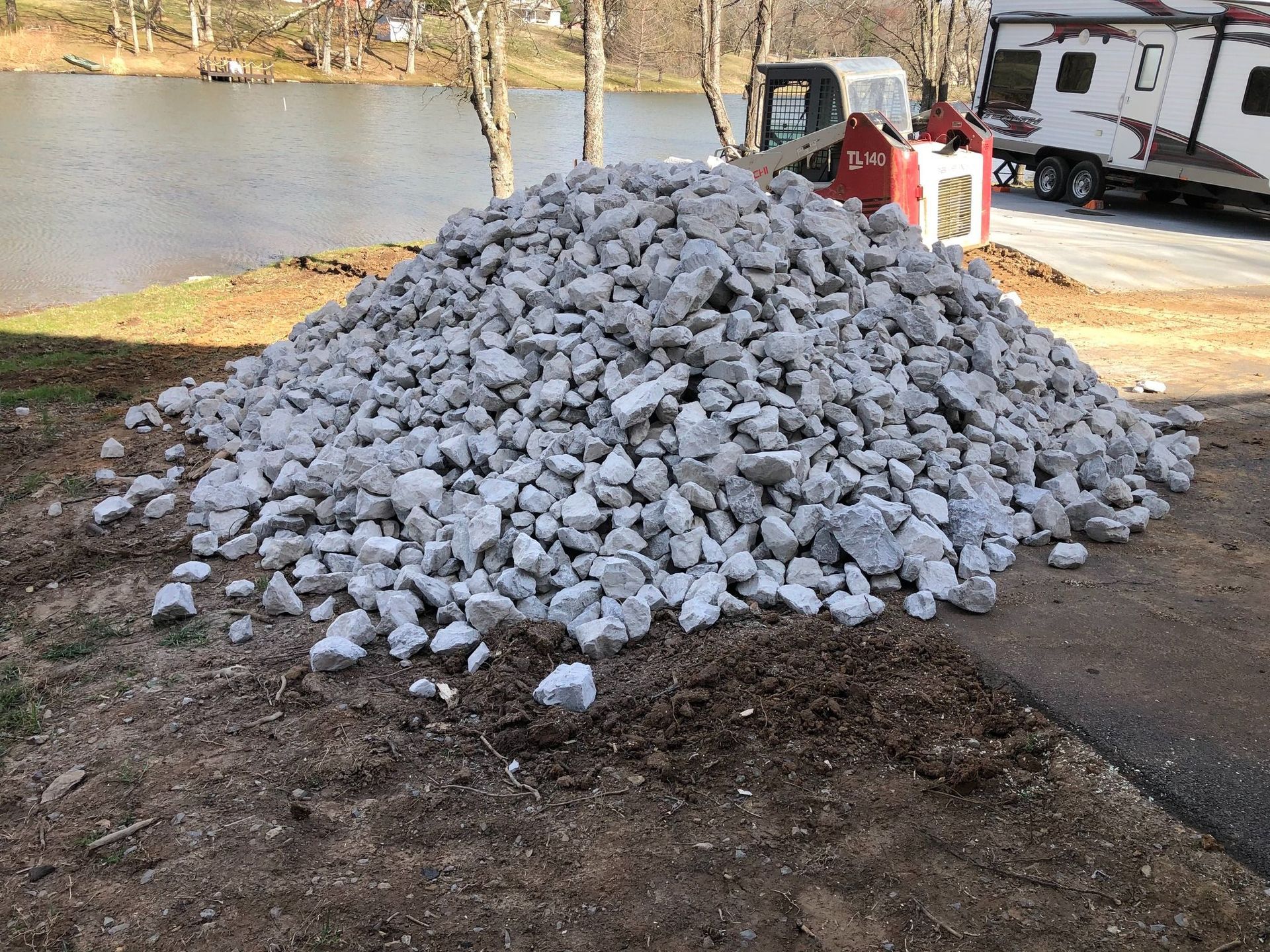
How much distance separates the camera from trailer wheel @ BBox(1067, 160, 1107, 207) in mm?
18719

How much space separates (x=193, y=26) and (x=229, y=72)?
7346 mm

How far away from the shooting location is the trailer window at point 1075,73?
18016mm

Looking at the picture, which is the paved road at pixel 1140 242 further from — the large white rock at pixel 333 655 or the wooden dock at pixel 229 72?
the wooden dock at pixel 229 72

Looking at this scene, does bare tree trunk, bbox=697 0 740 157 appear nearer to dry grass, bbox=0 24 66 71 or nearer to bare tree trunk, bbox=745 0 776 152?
bare tree trunk, bbox=745 0 776 152

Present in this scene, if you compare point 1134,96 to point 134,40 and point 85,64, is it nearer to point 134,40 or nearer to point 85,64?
point 85,64

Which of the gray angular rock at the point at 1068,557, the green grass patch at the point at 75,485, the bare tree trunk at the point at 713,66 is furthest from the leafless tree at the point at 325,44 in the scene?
the gray angular rock at the point at 1068,557

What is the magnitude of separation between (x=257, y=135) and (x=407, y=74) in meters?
27.8

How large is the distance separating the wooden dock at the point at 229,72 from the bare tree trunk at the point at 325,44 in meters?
3.65

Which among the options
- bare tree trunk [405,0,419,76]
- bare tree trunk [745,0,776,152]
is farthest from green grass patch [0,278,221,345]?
bare tree trunk [405,0,419,76]

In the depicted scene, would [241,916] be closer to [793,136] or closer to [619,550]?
[619,550]

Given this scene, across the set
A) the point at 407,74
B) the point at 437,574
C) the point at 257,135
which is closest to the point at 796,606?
the point at 437,574

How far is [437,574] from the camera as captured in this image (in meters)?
4.83

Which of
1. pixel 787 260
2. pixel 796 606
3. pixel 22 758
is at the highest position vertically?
pixel 787 260

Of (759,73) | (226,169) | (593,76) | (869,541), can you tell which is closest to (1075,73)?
(759,73)
